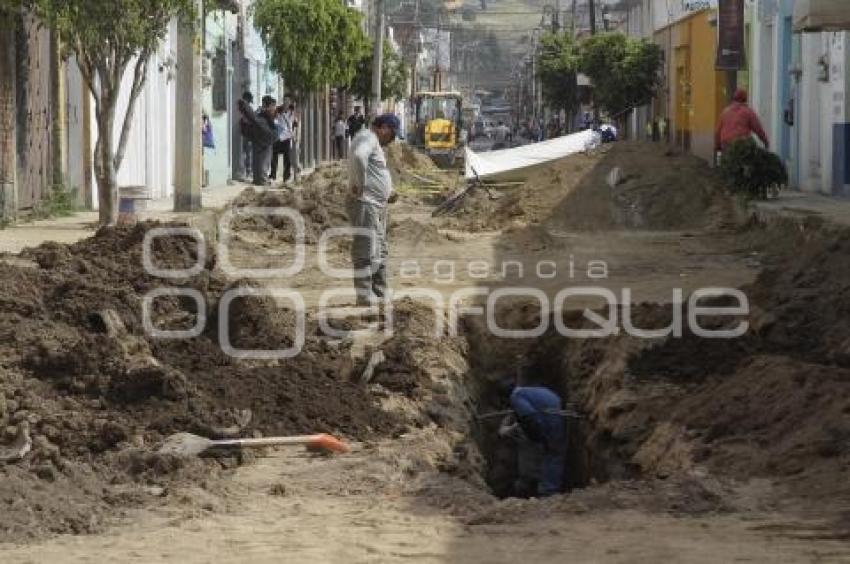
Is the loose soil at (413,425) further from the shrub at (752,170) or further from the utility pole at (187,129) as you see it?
the utility pole at (187,129)

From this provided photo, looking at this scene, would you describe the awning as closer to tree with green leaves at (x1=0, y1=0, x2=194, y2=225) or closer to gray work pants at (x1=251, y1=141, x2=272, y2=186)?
tree with green leaves at (x1=0, y1=0, x2=194, y2=225)

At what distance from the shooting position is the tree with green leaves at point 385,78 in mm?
59031

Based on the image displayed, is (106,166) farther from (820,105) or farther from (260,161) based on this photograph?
(260,161)

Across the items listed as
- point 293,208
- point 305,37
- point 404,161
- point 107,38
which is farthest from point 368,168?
point 404,161

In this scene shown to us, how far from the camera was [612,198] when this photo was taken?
25.3 metres

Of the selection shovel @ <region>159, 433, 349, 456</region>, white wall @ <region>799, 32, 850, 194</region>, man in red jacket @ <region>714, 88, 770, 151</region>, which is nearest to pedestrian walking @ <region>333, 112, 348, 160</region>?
white wall @ <region>799, 32, 850, 194</region>

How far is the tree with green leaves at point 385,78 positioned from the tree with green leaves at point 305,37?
13.9m

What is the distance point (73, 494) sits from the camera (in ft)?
24.6

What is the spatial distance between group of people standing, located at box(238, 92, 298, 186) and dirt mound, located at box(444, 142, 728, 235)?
5.70m

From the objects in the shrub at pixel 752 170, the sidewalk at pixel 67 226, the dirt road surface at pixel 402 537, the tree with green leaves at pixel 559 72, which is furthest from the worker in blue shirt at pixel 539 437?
the tree with green leaves at pixel 559 72

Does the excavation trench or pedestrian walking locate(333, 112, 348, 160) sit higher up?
pedestrian walking locate(333, 112, 348, 160)

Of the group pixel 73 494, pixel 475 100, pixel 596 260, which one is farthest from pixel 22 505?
pixel 475 100

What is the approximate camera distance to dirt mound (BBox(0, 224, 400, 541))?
770cm

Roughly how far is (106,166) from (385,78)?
151 ft
